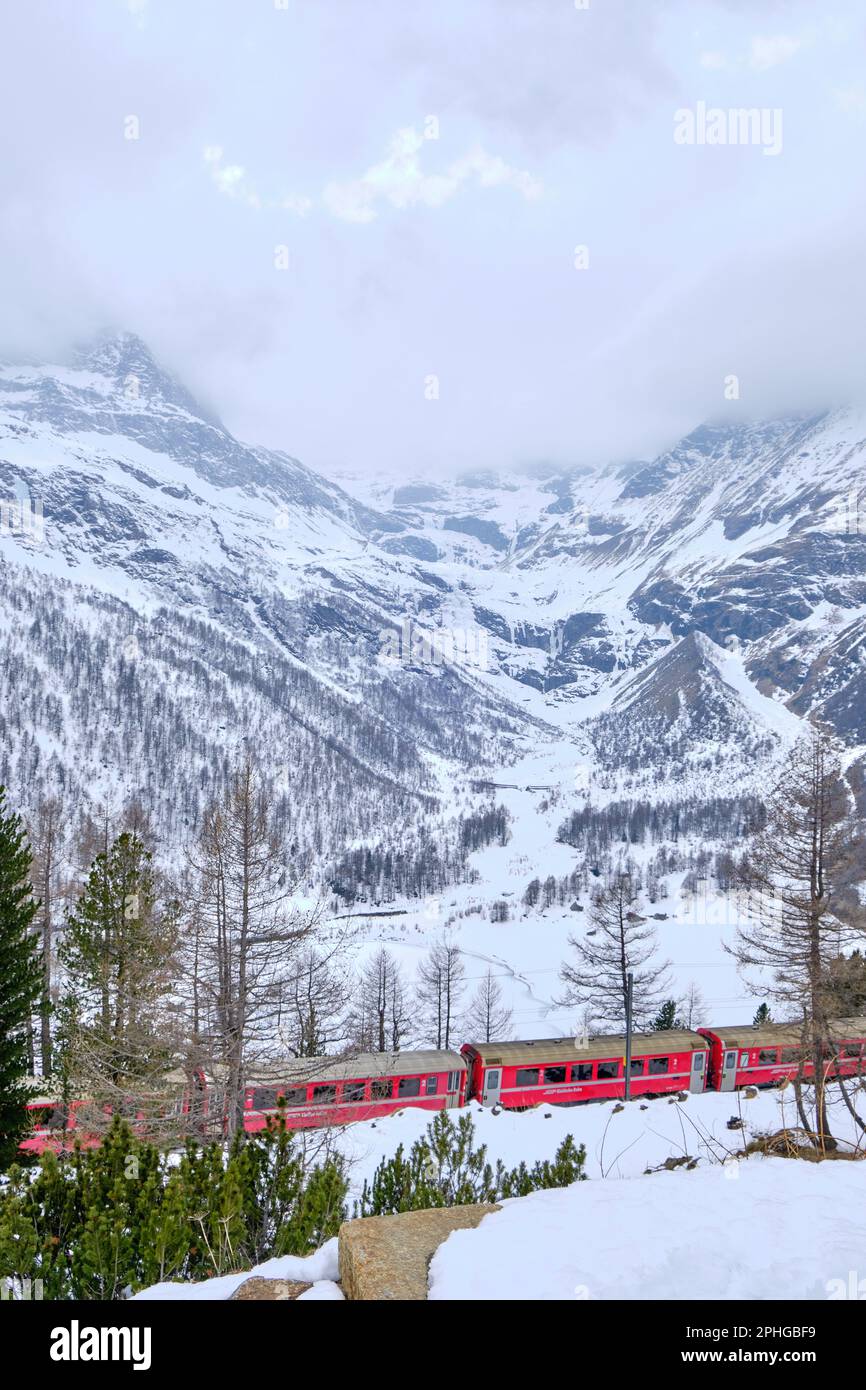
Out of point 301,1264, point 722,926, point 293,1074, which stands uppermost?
point 301,1264

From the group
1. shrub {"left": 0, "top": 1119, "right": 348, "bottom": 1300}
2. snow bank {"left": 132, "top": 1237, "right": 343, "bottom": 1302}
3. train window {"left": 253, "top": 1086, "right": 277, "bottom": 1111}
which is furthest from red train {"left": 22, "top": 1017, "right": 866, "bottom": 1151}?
snow bank {"left": 132, "top": 1237, "right": 343, "bottom": 1302}

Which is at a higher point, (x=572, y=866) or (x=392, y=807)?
(x=392, y=807)

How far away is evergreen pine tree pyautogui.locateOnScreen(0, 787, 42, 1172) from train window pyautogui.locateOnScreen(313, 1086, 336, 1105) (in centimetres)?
851

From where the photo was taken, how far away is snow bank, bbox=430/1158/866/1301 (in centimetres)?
411

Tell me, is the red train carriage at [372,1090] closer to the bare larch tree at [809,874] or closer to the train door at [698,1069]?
the train door at [698,1069]

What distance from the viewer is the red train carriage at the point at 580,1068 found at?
25094 millimetres

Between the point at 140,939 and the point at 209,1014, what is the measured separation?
266 inches

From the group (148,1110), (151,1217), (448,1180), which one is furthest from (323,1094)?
(151,1217)

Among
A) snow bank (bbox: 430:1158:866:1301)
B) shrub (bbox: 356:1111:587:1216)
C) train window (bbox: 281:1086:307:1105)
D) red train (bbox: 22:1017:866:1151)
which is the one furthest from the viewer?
red train (bbox: 22:1017:866:1151)

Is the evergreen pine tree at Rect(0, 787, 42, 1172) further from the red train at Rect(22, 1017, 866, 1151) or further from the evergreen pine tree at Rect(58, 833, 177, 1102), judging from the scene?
the red train at Rect(22, 1017, 866, 1151)

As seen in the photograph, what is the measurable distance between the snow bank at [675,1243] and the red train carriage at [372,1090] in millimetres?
16337

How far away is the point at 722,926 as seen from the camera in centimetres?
8075
